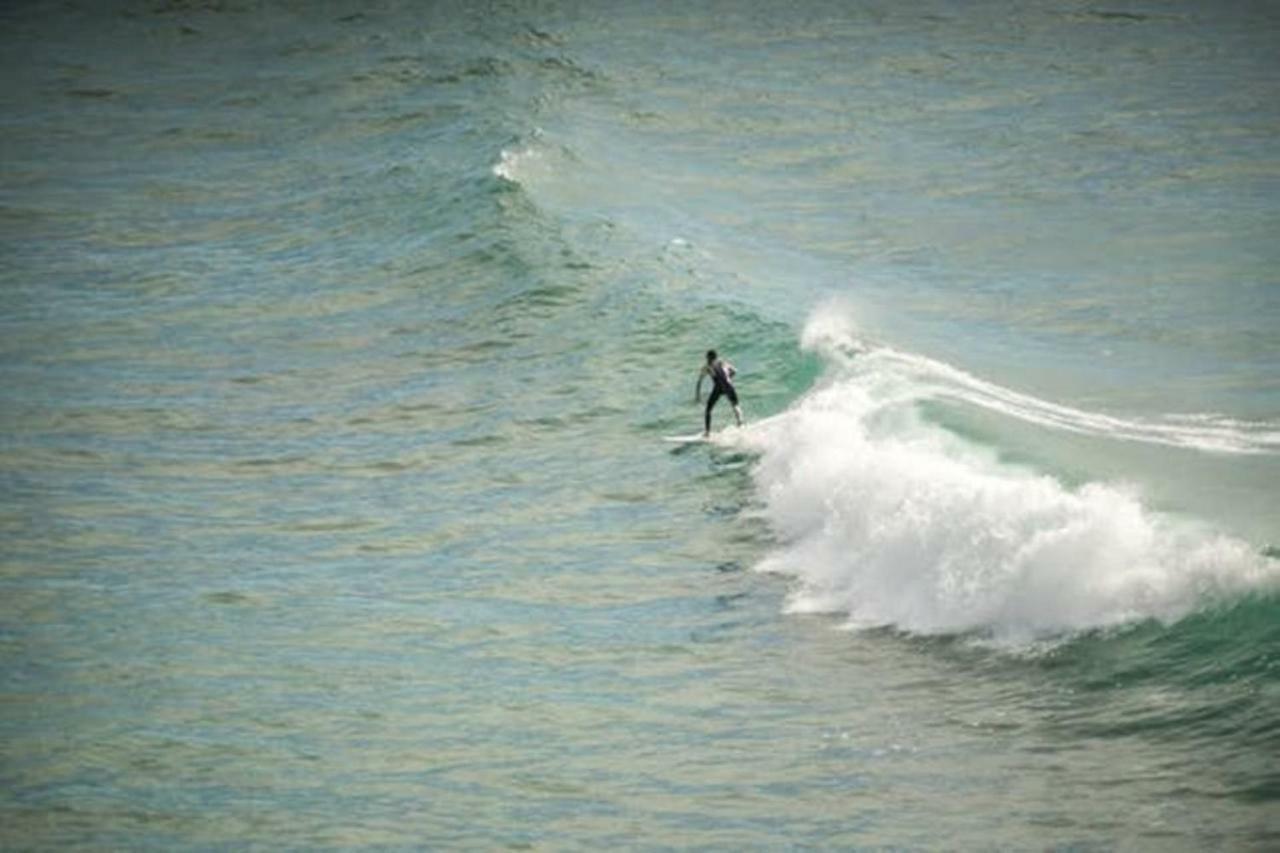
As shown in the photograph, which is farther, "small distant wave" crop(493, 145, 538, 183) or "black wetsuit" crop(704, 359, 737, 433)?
"small distant wave" crop(493, 145, 538, 183)

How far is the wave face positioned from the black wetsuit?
1083 mm

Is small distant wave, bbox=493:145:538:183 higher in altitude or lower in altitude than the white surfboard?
higher

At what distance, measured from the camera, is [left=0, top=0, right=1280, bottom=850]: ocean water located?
14.5 metres

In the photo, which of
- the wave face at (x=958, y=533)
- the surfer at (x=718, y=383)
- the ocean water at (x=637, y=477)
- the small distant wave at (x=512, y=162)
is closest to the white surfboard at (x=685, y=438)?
the surfer at (x=718, y=383)

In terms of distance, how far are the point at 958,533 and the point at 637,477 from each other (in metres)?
7.21

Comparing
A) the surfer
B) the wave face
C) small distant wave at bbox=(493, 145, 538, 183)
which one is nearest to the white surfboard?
the surfer

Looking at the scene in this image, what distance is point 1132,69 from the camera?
63.6 m

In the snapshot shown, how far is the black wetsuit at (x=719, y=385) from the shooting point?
2631cm

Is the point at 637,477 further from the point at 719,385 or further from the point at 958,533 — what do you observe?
the point at 958,533

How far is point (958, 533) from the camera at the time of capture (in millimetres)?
18500

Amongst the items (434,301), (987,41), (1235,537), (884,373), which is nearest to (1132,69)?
(987,41)

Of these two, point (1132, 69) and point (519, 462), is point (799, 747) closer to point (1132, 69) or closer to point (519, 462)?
point (519, 462)

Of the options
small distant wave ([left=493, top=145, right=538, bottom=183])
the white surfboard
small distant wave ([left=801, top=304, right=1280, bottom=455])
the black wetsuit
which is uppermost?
small distant wave ([left=493, top=145, right=538, bottom=183])

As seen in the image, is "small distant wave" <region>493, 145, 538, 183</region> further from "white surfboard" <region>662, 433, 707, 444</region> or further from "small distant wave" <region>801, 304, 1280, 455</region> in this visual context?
"white surfboard" <region>662, 433, 707, 444</region>
